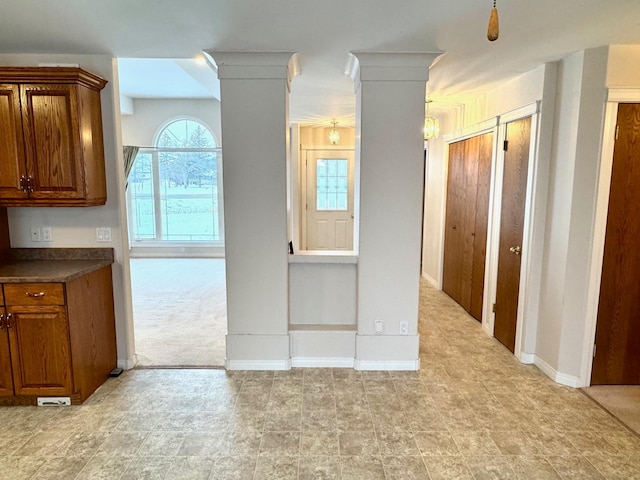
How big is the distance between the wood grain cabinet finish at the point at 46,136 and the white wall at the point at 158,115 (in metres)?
4.90

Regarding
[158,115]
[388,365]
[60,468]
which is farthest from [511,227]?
[158,115]

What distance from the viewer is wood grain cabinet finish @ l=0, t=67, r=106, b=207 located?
8.41 ft

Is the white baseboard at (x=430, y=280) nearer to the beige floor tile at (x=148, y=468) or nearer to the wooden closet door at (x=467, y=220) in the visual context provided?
the wooden closet door at (x=467, y=220)

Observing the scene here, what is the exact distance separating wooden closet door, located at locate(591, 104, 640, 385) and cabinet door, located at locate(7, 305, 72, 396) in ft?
12.3

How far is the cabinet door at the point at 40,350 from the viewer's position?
2.46 meters

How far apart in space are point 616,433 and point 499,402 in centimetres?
64

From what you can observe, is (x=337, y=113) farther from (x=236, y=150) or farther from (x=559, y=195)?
(x=559, y=195)

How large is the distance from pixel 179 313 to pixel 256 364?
5.93 ft

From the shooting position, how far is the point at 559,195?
2865 millimetres


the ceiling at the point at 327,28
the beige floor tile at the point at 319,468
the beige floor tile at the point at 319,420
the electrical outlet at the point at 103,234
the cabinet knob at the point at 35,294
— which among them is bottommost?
the beige floor tile at the point at 319,468

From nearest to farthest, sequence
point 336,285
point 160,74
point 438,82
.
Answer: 1. point 336,285
2. point 438,82
3. point 160,74

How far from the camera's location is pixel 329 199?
724 cm

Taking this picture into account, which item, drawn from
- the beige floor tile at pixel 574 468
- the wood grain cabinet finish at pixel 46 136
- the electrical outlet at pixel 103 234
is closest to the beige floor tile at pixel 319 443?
the beige floor tile at pixel 574 468

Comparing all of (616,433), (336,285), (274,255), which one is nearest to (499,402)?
(616,433)
